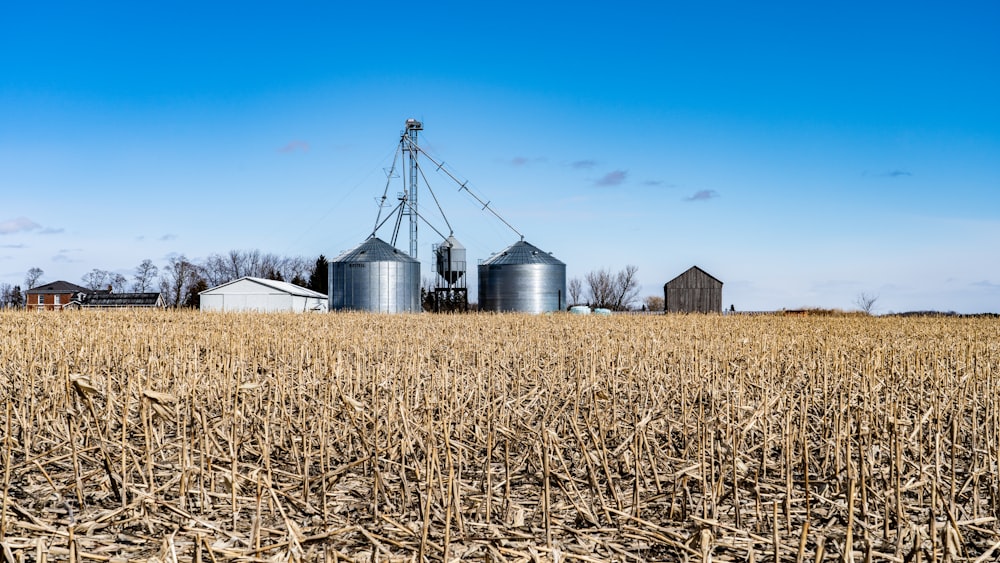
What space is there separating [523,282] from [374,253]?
9250 millimetres

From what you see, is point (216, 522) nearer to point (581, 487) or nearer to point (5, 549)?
point (5, 549)

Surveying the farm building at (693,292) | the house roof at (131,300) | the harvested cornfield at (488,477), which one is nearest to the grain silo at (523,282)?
the farm building at (693,292)

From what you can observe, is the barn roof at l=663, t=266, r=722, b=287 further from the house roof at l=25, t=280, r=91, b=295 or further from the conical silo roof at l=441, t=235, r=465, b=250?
the house roof at l=25, t=280, r=91, b=295

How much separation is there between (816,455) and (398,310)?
37.7m

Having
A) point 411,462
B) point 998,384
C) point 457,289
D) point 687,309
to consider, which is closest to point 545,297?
point 457,289

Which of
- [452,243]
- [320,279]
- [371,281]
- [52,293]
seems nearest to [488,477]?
[371,281]

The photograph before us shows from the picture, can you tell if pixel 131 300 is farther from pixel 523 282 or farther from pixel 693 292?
pixel 693 292

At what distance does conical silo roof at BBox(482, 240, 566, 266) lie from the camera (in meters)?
46.5

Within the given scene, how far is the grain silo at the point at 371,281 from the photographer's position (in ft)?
141

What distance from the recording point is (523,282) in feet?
150

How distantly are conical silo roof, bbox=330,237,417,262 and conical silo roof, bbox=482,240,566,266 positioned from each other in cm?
554

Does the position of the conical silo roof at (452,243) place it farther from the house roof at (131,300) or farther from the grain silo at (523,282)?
the house roof at (131,300)

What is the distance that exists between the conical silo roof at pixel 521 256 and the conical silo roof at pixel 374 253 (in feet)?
18.2

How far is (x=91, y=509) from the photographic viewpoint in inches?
194
